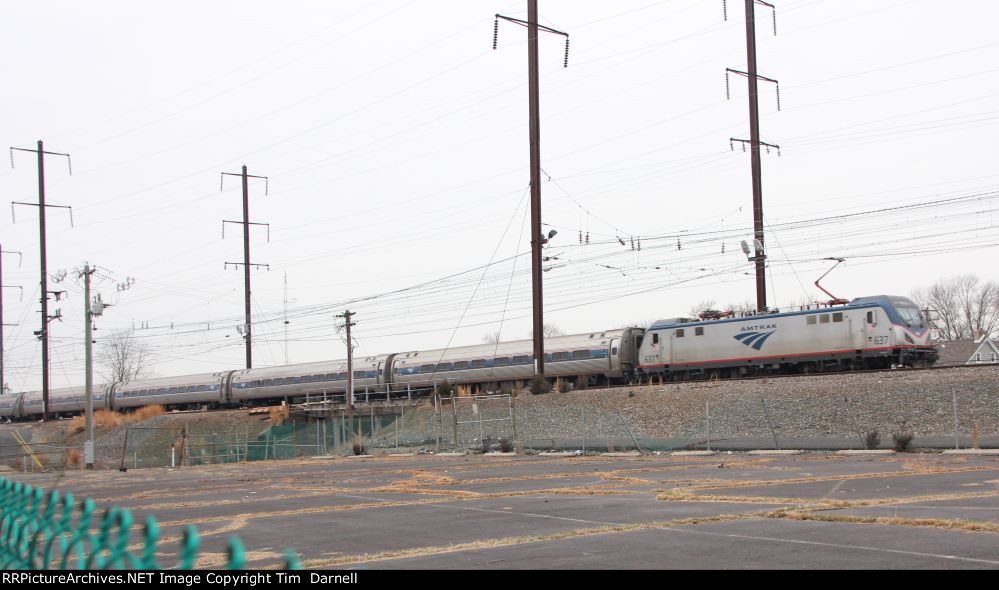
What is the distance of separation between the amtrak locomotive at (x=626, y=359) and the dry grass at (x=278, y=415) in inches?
193

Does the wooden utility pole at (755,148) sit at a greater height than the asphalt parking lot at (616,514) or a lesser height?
greater

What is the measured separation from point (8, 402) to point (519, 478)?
74.6 m

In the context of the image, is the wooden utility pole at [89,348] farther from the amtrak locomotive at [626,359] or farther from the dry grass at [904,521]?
the dry grass at [904,521]

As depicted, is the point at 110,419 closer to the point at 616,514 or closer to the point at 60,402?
the point at 60,402

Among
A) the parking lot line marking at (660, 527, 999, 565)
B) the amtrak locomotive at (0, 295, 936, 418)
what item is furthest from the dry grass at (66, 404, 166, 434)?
the parking lot line marking at (660, 527, 999, 565)

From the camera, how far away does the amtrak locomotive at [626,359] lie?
38.7 meters

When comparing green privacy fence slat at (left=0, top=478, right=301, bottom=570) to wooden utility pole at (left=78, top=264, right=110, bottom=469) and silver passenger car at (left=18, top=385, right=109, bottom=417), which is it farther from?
silver passenger car at (left=18, top=385, right=109, bottom=417)

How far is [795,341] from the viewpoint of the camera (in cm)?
4075

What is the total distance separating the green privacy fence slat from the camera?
3.16 m

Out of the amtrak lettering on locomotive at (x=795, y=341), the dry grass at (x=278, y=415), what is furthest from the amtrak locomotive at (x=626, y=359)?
the dry grass at (x=278, y=415)

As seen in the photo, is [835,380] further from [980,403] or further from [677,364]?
[677,364]

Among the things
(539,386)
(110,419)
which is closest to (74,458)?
(110,419)
